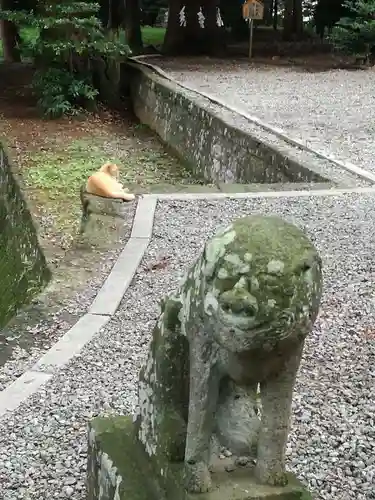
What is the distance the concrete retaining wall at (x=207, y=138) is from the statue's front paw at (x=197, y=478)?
630 centimetres

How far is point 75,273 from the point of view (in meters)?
5.72

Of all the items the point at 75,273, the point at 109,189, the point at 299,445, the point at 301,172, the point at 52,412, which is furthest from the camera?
the point at 301,172

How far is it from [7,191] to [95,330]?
5827 mm

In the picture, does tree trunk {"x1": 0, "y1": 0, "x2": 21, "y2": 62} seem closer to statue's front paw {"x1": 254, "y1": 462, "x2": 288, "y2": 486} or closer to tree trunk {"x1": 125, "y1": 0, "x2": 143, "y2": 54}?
tree trunk {"x1": 125, "y1": 0, "x2": 143, "y2": 54}

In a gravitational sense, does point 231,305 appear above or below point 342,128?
above

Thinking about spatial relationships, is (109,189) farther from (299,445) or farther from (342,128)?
(342,128)

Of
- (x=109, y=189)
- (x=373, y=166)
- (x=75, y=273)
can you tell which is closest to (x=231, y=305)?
(x=75, y=273)

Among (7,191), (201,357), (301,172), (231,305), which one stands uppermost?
(231,305)

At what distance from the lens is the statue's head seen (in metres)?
1.88

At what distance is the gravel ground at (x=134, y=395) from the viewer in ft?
11.1

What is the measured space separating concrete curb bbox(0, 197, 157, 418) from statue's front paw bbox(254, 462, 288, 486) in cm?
206

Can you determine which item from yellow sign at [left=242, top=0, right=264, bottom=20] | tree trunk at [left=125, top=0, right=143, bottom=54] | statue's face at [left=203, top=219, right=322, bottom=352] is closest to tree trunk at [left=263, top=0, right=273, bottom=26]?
tree trunk at [left=125, top=0, right=143, bottom=54]

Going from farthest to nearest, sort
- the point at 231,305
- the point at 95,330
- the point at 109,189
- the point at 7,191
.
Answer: the point at 7,191, the point at 109,189, the point at 95,330, the point at 231,305

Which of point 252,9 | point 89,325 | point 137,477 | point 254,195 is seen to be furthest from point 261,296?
point 252,9
